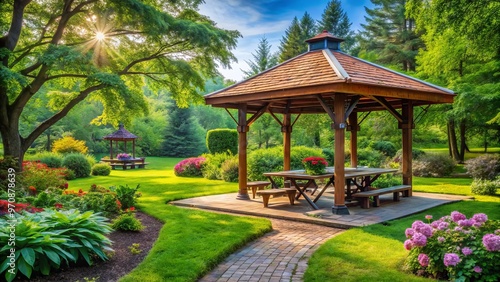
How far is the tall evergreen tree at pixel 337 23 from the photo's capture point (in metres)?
36.6

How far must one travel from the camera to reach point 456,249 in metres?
4.27

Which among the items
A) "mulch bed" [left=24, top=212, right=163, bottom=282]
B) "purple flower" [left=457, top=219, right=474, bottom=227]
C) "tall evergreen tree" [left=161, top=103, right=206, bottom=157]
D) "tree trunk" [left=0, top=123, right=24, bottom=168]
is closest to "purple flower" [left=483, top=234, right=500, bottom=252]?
"purple flower" [left=457, top=219, right=474, bottom=227]

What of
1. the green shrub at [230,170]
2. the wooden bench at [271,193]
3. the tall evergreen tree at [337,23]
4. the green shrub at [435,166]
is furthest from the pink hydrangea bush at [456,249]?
the tall evergreen tree at [337,23]

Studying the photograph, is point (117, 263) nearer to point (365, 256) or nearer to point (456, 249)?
point (365, 256)

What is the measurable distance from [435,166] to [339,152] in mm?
11239

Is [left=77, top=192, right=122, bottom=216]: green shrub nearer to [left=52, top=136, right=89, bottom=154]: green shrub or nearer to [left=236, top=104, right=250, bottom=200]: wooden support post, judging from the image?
[left=236, top=104, right=250, bottom=200]: wooden support post

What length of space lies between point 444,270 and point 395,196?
5949 mm

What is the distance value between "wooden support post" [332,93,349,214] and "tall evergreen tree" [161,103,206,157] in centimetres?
3062

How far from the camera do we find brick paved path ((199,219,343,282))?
184 inches

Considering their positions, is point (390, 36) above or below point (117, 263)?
above

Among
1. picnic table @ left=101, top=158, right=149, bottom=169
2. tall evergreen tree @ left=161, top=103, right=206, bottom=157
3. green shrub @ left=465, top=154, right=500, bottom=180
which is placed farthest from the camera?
tall evergreen tree @ left=161, top=103, right=206, bottom=157

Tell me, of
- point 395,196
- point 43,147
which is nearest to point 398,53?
point 395,196

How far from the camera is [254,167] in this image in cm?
1530

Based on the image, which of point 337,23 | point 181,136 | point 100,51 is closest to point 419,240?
point 100,51
